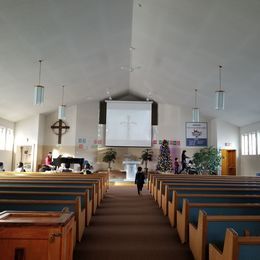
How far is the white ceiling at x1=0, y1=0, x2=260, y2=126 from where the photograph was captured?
5824mm

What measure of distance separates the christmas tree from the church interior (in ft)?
0.17

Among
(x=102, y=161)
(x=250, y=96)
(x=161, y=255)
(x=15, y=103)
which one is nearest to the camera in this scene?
(x=161, y=255)

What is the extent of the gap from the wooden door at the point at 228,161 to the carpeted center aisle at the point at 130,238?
10.5m

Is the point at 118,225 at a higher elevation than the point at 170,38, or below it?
below

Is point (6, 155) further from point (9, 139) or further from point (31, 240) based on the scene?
point (31, 240)

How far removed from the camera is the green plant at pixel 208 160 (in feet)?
43.9

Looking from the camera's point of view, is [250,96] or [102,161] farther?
[102,161]

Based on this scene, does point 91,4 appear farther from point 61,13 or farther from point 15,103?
point 15,103

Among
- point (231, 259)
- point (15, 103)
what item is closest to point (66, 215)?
point (231, 259)

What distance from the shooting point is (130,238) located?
325 centimetres

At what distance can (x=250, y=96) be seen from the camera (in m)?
9.32

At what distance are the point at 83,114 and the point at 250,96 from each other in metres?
8.81

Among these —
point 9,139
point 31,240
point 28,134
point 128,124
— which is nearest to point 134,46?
point 128,124

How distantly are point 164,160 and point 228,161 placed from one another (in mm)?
3412
